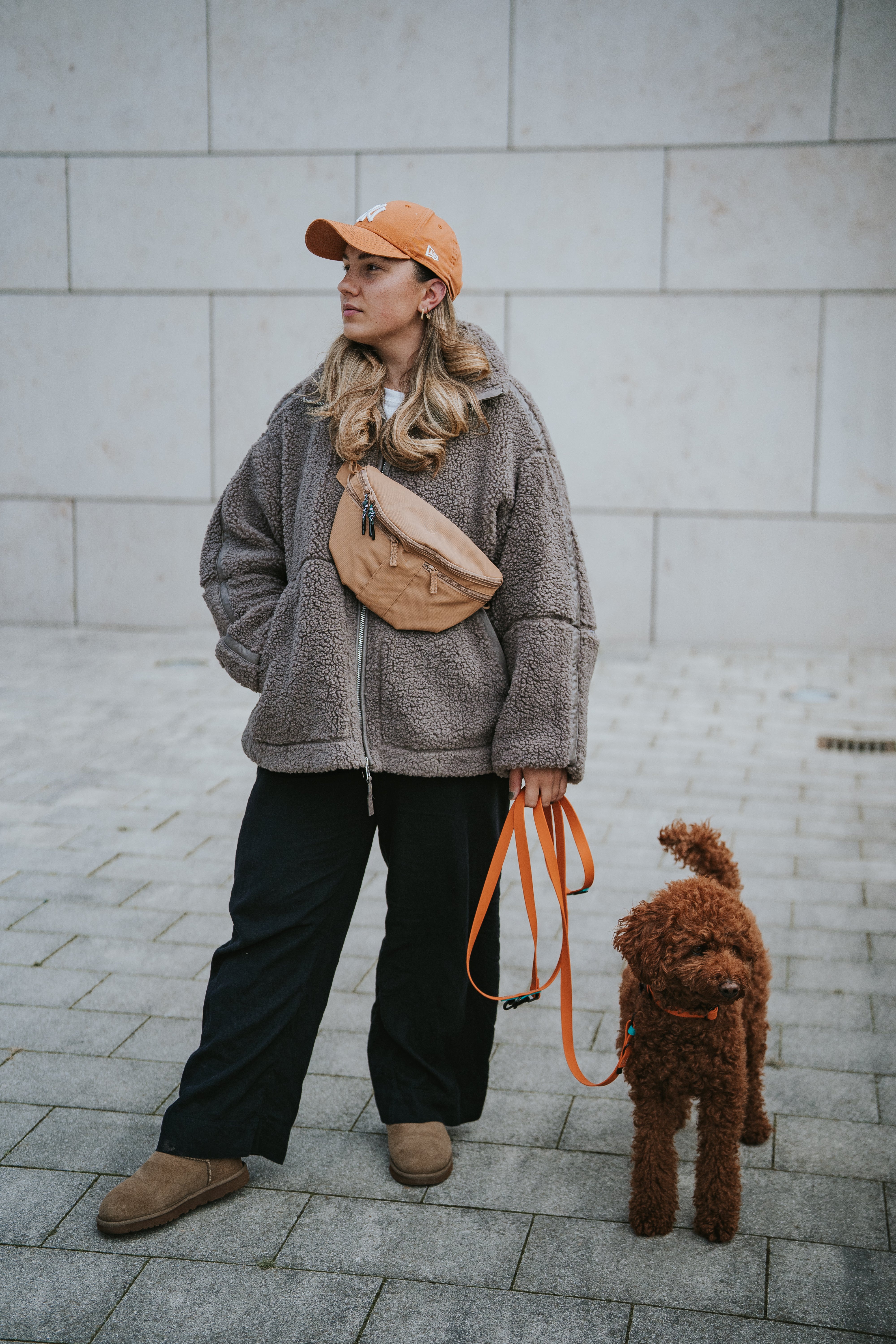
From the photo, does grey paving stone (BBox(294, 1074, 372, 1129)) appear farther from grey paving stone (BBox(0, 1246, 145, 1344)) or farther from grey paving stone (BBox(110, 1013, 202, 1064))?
grey paving stone (BBox(0, 1246, 145, 1344))

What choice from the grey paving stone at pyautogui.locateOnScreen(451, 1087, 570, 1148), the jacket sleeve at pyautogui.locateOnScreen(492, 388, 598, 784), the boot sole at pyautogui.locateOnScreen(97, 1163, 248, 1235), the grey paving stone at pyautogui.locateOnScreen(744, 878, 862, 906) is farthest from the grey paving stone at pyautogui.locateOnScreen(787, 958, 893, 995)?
the boot sole at pyautogui.locateOnScreen(97, 1163, 248, 1235)

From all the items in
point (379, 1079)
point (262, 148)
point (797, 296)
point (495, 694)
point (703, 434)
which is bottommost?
point (379, 1079)

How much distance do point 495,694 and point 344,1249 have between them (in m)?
1.19

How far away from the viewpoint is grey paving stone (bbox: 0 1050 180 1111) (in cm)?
314

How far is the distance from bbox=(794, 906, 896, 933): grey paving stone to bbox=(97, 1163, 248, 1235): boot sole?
7.70 ft

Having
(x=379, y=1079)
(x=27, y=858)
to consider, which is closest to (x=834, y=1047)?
(x=379, y=1079)

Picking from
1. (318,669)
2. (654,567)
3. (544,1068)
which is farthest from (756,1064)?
(654,567)

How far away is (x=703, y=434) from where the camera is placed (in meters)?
9.14

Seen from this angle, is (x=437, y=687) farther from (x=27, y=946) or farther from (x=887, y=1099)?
(x=27, y=946)

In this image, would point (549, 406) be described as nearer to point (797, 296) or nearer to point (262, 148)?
point (797, 296)

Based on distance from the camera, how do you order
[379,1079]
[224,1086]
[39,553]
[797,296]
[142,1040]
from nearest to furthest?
[224,1086], [379,1079], [142,1040], [797,296], [39,553]

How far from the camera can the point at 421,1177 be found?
2809 mm

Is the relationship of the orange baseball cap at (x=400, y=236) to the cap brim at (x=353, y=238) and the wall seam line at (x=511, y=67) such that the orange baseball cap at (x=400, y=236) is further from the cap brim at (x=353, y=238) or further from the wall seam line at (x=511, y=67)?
the wall seam line at (x=511, y=67)

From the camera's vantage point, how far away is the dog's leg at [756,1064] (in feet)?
9.11
